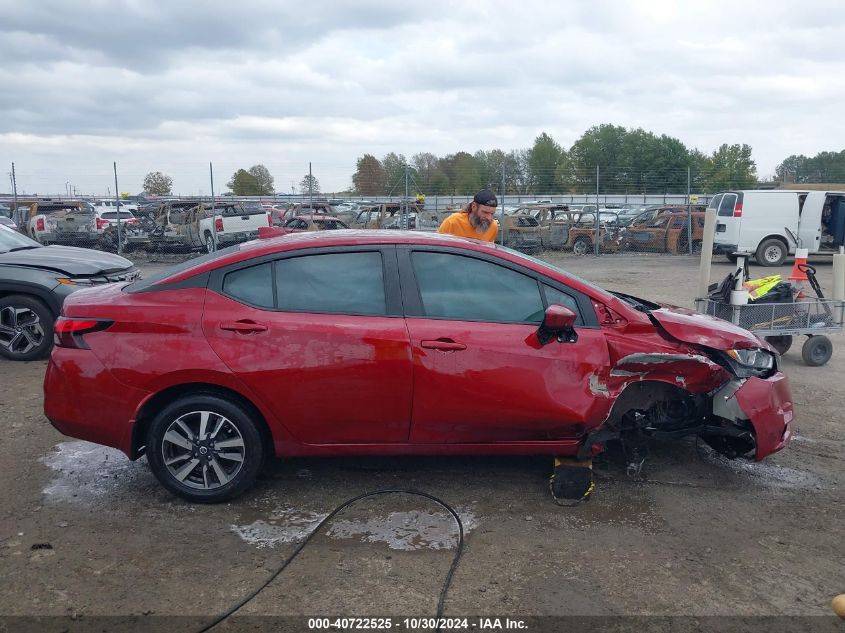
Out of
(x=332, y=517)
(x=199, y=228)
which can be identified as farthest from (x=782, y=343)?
(x=199, y=228)

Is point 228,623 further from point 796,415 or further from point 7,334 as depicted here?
point 7,334

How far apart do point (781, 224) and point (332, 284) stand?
17.1m

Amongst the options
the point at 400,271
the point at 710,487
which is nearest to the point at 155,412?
the point at 400,271

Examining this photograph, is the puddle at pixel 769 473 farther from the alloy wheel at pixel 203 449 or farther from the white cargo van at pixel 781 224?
the white cargo van at pixel 781 224

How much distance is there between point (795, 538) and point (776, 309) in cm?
415

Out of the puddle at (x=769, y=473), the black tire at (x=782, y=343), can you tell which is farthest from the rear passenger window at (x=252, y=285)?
the black tire at (x=782, y=343)

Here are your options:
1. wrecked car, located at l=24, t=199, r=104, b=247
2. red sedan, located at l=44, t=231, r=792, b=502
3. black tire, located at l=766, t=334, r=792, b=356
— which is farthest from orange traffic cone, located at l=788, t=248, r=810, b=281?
wrecked car, located at l=24, t=199, r=104, b=247

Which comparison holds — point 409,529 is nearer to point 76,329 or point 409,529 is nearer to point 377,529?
point 377,529

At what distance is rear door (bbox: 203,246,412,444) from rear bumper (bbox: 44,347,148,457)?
62 centimetres

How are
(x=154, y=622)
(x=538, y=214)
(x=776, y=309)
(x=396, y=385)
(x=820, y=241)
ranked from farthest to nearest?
(x=538, y=214)
(x=820, y=241)
(x=776, y=309)
(x=396, y=385)
(x=154, y=622)

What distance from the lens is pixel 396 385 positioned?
4.03 m

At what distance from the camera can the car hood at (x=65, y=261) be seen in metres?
7.84

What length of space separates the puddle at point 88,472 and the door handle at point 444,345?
2049 millimetres

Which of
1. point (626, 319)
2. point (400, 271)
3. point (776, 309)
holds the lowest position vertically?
point (776, 309)
